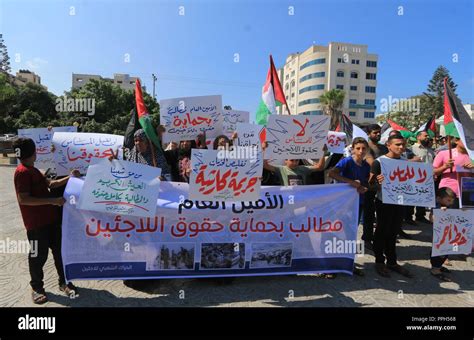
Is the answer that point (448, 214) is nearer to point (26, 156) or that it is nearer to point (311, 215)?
point (311, 215)

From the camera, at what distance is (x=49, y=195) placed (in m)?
3.62

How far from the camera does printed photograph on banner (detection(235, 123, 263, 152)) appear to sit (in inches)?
221

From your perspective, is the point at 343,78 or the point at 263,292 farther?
the point at 343,78

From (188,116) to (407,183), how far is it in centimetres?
314

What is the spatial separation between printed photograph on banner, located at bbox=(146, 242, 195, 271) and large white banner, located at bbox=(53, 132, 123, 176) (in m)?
1.46

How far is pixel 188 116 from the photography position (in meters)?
4.83

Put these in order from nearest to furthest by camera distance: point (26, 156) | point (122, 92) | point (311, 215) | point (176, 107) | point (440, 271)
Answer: point (26, 156)
point (311, 215)
point (440, 271)
point (176, 107)
point (122, 92)

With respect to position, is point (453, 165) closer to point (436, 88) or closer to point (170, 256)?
point (170, 256)

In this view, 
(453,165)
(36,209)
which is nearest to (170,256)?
(36,209)

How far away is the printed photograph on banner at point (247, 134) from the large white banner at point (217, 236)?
1685 millimetres

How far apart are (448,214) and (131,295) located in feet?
13.5

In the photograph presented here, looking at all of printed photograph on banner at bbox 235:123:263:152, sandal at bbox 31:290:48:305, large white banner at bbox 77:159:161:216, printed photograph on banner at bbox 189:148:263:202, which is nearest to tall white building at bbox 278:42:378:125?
printed photograph on banner at bbox 235:123:263:152

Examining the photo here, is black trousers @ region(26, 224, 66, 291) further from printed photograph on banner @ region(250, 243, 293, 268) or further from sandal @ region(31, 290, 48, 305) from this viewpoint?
printed photograph on banner @ region(250, 243, 293, 268)
